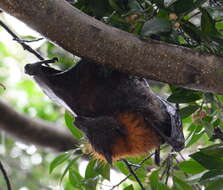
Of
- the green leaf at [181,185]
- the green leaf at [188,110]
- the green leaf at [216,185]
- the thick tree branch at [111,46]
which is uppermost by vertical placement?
the thick tree branch at [111,46]

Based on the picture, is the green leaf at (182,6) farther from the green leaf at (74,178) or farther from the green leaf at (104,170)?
the green leaf at (74,178)

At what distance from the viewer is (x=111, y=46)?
1375mm

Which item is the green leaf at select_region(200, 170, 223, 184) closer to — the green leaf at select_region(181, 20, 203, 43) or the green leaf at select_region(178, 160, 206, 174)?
the green leaf at select_region(178, 160, 206, 174)

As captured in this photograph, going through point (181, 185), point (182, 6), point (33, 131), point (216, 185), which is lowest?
point (33, 131)

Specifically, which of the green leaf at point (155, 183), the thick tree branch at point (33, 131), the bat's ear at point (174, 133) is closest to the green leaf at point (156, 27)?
the bat's ear at point (174, 133)

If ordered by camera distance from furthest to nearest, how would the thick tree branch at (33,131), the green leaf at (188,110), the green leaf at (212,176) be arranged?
the thick tree branch at (33,131), the green leaf at (188,110), the green leaf at (212,176)

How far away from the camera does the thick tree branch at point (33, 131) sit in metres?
3.59

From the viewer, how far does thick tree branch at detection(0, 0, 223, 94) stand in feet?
4.44

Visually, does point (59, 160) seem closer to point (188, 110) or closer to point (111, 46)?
point (188, 110)

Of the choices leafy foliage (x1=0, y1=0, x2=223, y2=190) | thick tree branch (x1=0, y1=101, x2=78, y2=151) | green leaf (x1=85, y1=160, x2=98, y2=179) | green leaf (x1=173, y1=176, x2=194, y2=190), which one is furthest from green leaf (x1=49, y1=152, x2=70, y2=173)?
thick tree branch (x1=0, y1=101, x2=78, y2=151)

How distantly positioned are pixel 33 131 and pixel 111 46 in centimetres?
243

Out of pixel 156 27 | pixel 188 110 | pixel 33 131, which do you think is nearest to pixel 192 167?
pixel 188 110

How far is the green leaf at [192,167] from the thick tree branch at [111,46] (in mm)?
609

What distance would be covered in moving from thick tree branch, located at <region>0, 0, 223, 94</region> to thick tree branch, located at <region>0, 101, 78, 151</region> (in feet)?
7.41
